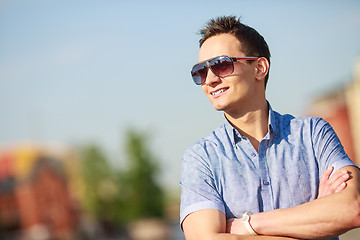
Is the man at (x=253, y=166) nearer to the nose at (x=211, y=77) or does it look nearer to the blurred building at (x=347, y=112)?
the nose at (x=211, y=77)

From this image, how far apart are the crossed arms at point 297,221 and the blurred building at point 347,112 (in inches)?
968

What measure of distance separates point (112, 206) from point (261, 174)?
3711 centimetres

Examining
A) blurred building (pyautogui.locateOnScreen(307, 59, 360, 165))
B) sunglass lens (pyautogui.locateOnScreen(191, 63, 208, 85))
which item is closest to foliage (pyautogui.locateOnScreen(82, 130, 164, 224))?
blurred building (pyautogui.locateOnScreen(307, 59, 360, 165))

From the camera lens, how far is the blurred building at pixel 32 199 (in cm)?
3428

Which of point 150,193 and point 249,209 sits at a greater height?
point 249,209

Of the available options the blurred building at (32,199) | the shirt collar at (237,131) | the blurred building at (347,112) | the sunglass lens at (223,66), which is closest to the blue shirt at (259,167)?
the shirt collar at (237,131)

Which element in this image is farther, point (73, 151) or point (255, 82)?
point (73, 151)

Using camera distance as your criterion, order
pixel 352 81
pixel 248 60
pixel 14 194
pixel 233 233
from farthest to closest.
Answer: pixel 14 194 < pixel 352 81 < pixel 248 60 < pixel 233 233

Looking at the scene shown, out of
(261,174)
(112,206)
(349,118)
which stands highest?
(261,174)

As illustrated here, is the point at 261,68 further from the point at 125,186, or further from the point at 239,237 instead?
the point at 125,186

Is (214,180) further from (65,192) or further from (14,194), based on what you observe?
(65,192)

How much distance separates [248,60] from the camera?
241cm

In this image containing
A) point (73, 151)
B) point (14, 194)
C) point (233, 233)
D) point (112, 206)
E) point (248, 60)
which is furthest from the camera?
point (73, 151)

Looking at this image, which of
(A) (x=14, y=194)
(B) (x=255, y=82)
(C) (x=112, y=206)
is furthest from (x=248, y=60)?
(C) (x=112, y=206)
